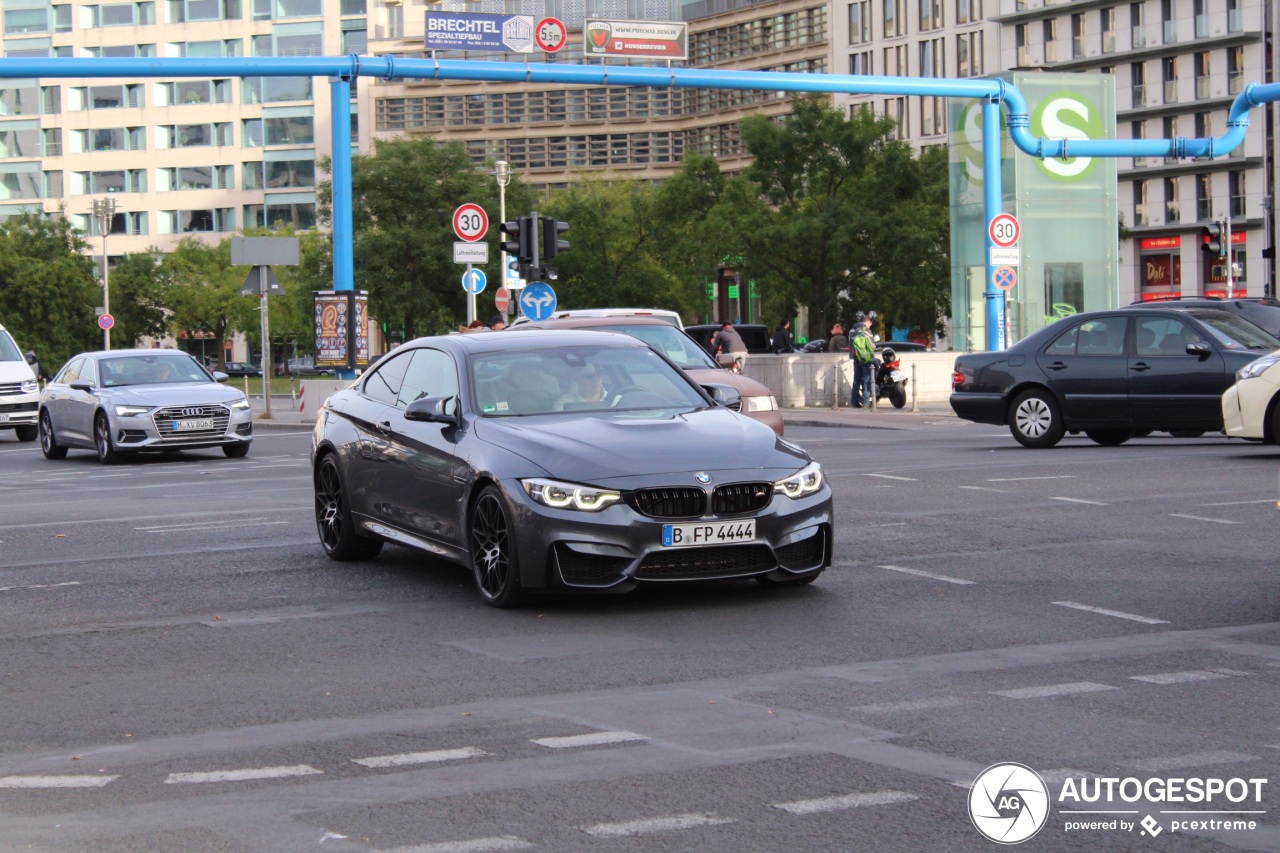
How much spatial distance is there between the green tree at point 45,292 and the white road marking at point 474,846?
266ft

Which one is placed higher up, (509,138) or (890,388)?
(509,138)

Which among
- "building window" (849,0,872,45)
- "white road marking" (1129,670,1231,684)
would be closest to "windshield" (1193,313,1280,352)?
"white road marking" (1129,670,1231,684)

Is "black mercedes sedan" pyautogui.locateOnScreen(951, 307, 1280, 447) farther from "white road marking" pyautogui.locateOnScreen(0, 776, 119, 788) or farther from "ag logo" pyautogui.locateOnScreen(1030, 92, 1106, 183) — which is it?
"white road marking" pyautogui.locateOnScreen(0, 776, 119, 788)

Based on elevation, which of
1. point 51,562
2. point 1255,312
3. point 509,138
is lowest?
point 51,562

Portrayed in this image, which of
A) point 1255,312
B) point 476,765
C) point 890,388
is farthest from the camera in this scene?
point 890,388

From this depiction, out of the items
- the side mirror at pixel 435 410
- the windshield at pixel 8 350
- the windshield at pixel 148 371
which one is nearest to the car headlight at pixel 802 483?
the side mirror at pixel 435 410

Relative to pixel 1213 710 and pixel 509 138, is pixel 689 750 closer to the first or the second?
pixel 1213 710

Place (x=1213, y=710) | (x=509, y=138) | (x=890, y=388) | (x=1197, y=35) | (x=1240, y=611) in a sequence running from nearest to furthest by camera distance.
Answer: (x=1213, y=710) < (x=1240, y=611) < (x=890, y=388) < (x=1197, y=35) < (x=509, y=138)

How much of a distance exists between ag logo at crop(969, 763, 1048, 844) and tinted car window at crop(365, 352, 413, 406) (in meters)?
6.42

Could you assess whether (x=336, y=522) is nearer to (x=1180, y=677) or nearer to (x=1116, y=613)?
(x=1116, y=613)

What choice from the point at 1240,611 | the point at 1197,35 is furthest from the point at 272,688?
the point at 1197,35

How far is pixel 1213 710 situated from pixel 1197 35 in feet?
272

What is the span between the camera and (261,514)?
15.7 m

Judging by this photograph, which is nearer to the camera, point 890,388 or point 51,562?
point 51,562
